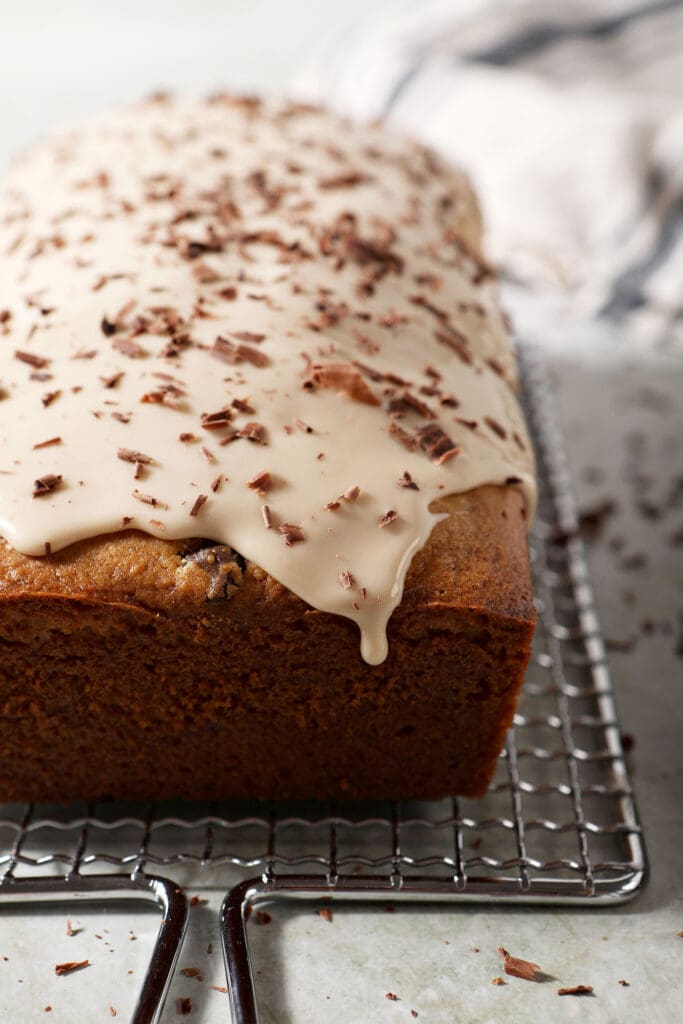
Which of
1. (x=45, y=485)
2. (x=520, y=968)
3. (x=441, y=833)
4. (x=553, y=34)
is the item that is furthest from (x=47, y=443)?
(x=553, y=34)

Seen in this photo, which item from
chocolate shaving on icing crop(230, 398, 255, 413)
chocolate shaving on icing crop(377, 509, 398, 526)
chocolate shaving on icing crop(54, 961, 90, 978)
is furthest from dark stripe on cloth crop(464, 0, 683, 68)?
chocolate shaving on icing crop(54, 961, 90, 978)

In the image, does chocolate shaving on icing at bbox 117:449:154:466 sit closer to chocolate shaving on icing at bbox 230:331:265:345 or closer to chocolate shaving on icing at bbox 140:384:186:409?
chocolate shaving on icing at bbox 140:384:186:409

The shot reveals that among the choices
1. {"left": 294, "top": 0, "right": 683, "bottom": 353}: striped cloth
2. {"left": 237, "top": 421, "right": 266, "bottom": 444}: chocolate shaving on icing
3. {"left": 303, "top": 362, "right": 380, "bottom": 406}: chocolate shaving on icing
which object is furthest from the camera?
{"left": 294, "top": 0, "right": 683, "bottom": 353}: striped cloth

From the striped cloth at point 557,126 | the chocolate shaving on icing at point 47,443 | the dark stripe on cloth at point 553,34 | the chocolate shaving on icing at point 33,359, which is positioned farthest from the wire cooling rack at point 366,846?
the dark stripe on cloth at point 553,34

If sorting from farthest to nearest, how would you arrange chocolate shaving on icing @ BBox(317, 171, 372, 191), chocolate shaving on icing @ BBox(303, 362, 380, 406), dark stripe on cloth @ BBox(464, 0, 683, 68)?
1. dark stripe on cloth @ BBox(464, 0, 683, 68)
2. chocolate shaving on icing @ BBox(317, 171, 372, 191)
3. chocolate shaving on icing @ BBox(303, 362, 380, 406)

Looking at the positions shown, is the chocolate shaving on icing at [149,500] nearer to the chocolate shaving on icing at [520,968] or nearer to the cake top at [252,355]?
the cake top at [252,355]

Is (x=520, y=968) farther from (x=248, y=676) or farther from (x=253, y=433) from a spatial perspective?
(x=253, y=433)
